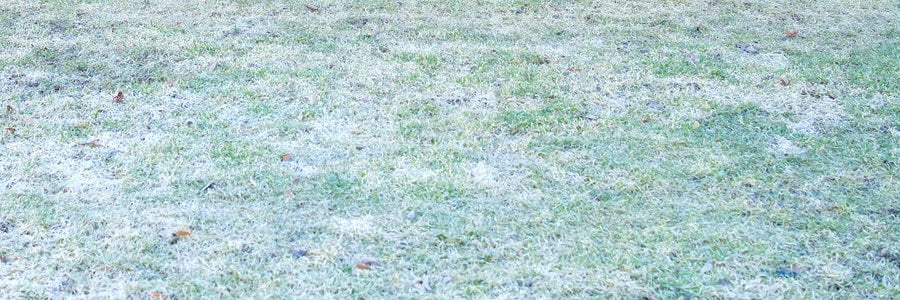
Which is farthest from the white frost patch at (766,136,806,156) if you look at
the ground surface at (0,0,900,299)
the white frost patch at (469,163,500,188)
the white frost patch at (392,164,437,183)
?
the white frost patch at (392,164,437,183)

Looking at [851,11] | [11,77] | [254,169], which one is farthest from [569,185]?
[851,11]

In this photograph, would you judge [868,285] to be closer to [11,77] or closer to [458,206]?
[458,206]

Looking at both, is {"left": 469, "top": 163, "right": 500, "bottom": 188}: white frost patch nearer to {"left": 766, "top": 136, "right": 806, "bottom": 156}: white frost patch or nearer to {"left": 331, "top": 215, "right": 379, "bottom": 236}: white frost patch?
{"left": 331, "top": 215, "right": 379, "bottom": 236}: white frost patch

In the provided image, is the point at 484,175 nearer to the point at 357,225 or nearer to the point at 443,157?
the point at 443,157

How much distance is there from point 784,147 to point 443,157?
128 cm

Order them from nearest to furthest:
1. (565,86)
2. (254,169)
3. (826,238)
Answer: (826,238), (254,169), (565,86)

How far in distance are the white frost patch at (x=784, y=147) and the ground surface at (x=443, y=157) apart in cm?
3

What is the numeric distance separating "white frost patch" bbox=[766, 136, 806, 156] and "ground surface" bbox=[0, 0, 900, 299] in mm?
29

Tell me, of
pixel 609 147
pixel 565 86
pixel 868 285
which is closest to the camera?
pixel 868 285

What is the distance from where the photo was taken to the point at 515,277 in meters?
2.41

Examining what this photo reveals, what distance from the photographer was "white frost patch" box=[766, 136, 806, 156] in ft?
10.7

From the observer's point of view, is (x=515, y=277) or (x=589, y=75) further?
(x=589, y=75)

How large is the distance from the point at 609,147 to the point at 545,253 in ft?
2.81

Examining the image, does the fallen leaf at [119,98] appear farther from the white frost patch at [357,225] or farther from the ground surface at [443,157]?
the white frost patch at [357,225]
